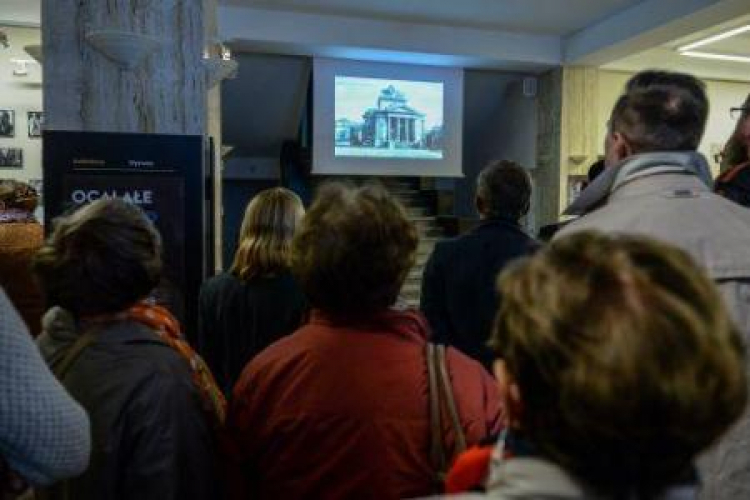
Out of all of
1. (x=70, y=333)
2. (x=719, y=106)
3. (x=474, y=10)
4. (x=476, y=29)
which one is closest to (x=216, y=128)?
(x=474, y=10)

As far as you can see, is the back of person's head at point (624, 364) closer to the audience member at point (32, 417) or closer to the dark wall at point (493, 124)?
the audience member at point (32, 417)

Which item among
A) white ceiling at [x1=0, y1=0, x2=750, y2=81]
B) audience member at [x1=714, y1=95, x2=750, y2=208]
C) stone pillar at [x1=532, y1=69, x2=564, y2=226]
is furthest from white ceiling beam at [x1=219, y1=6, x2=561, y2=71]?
audience member at [x1=714, y1=95, x2=750, y2=208]

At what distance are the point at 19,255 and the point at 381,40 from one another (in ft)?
17.1

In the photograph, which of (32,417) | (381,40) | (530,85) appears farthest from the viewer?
(530,85)

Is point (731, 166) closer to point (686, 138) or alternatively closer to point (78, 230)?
point (686, 138)

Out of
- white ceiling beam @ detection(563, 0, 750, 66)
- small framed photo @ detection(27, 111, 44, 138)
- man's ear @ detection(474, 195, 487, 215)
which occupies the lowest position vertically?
man's ear @ detection(474, 195, 487, 215)

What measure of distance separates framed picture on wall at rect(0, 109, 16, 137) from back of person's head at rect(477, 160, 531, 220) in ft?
18.3

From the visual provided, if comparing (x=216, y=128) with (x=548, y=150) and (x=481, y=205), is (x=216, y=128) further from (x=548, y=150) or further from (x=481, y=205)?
(x=548, y=150)

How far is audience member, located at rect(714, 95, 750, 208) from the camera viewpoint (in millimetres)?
1720

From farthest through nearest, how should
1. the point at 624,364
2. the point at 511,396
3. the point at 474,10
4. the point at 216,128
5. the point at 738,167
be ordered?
1. the point at 474,10
2. the point at 216,128
3. the point at 738,167
4. the point at 511,396
5. the point at 624,364

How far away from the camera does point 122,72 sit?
2.39 metres

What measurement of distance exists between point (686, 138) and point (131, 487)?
1227 mm

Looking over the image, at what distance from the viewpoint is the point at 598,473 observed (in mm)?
594

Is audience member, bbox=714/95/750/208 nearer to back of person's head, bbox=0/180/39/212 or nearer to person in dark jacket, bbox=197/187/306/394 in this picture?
person in dark jacket, bbox=197/187/306/394
